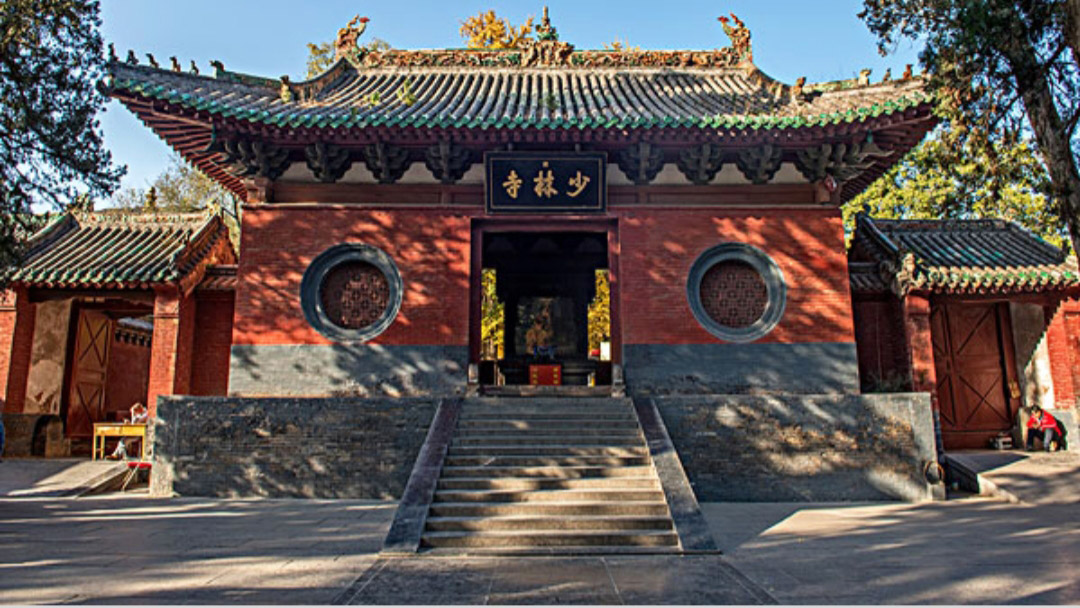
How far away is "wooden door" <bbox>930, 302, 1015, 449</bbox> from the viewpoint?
12417 mm

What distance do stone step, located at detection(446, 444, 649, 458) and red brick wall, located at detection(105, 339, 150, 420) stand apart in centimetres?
1140

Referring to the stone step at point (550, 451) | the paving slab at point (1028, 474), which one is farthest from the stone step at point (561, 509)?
the paving slab at point (1028, 474)

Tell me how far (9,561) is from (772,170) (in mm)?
10224

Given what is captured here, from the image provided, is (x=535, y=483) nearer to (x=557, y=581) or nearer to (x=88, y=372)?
(x=557, y=581)

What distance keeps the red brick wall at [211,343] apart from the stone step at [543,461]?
6.65 meters

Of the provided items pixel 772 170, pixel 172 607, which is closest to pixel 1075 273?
pixel 772 170

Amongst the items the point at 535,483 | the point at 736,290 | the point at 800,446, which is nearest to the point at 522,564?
the point at 535,483

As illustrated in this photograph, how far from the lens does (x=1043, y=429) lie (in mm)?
11656

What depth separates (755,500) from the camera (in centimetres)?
848

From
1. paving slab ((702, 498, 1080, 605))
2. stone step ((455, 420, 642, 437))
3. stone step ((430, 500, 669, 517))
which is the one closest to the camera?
paving slab ((702, 498, 1080, 605))

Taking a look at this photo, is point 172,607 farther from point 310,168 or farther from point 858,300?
point 858,300


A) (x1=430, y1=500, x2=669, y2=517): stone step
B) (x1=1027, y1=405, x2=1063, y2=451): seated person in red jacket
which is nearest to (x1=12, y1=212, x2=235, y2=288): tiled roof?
(x1=430, y1=500, x2=669, y2=517): stone step

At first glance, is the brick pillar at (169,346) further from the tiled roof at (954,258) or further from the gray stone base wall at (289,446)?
the tiled roof at (954,258)

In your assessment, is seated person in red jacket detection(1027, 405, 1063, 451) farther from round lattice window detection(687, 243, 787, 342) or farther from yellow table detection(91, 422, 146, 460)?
yellow table detection(91, 422, 146, 460)
